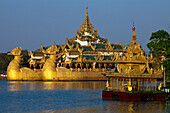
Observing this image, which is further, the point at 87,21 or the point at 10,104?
the point at 87,21

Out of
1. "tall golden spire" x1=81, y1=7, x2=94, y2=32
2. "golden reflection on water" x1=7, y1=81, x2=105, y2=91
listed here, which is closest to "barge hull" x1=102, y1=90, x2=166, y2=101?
"golden reflection on water" x1=7, y1=81, x2=105, y2=91

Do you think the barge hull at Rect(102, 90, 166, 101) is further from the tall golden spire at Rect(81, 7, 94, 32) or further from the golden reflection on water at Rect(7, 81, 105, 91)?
the tall golden spire at Rect(81, 7, 94, 32)

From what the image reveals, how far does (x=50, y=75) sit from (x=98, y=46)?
76.9 ft

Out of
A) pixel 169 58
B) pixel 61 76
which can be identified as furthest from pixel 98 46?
pixel 169 58

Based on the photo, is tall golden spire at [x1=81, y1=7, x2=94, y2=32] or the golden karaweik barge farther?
tall golden spire at [x1=81, y1=7, x2=94, y2=32]

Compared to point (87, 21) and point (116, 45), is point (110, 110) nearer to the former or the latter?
point (116, 45)

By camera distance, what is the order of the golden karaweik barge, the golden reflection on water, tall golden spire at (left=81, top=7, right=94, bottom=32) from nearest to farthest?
the golden reflection on water < the golden karaweik barge < tall golden spire at (left=81, top=7, right=94, bottom=32)

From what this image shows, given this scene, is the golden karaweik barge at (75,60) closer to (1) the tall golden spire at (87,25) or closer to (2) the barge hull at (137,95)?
(1) the tall golden spire at (87,25)

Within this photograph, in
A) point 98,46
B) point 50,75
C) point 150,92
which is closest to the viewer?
point 150,92

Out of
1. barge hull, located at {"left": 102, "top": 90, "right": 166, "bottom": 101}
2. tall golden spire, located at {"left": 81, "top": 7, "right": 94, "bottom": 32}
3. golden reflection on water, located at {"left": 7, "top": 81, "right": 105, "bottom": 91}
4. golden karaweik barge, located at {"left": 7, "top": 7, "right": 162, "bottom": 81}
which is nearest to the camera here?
barge hull, located at {"left": 102, "top": 90, "right": 166, "bottom": 101}

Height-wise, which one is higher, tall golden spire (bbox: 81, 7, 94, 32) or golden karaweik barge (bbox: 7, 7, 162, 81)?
tall golden spire (bbox: 81, 7, 94, 32)

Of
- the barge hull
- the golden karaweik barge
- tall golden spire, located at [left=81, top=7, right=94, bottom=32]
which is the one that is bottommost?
the barge hull

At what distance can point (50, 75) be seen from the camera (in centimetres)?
7869

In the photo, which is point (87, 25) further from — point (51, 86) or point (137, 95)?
point (137, 95)
